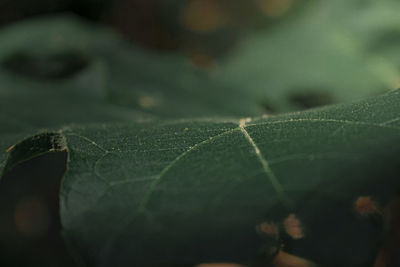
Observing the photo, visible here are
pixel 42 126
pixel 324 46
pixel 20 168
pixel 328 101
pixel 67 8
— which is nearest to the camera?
pixel 42 126

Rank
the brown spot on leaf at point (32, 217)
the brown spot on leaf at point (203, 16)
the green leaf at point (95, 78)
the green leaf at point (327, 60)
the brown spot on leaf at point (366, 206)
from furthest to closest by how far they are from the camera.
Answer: the brown spot on leaf at point (203, 16) → the brown spot on leaf at point (32, 217) → the green leaf at point (327, 60) → the green leaf at point (95, 78) → the brown spot on leaf at point (366, 206)

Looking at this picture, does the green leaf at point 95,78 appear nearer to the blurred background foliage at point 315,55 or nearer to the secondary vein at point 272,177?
the blurred background foliage at point 315,55

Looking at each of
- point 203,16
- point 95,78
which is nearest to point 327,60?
point 95,78

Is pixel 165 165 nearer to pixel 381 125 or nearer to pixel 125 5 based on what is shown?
pixel 381 125

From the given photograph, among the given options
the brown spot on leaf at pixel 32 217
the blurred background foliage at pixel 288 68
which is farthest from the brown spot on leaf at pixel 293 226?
the brown spot on leaf at pixel 32 217

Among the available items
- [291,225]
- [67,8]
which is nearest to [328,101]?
[291,225]

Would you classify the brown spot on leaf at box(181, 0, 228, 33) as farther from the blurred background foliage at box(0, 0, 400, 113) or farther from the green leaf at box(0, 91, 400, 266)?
the green leaf at box(0, 91, 400, 266)
